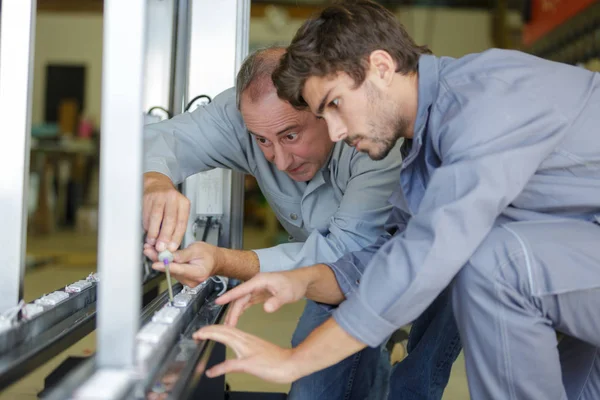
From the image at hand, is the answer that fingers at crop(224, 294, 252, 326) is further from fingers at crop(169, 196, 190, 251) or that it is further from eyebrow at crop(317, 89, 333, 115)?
eyebrow at crop(317, 89, 333, 115)

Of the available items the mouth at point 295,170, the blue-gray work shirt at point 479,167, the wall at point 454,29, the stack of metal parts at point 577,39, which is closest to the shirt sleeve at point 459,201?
the blue-gray work shirt at point 479,167

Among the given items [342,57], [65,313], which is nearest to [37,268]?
[65,313]

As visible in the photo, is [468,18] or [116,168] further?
[468,18]

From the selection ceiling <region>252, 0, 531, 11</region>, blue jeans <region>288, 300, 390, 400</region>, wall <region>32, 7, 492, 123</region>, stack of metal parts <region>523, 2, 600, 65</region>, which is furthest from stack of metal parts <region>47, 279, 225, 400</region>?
wall <region>32, 7, 492, 123</region>

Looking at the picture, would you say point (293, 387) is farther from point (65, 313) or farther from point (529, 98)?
point (529, 98)

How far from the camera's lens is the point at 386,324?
1.08 m

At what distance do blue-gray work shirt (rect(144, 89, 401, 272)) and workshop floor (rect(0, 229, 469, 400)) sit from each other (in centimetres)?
57

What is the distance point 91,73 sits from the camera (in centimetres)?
981

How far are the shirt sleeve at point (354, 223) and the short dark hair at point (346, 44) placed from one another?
0.30 m

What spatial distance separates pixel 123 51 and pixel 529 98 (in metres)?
0.66

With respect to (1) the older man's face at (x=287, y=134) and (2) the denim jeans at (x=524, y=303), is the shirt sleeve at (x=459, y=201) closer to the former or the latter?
(2) the denim jeans at (x=524, y=303)

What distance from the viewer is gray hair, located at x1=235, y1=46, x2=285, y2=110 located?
159 centimetres

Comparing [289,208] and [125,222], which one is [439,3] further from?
[125,222]

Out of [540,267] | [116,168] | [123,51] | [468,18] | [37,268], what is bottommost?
[37,268]
